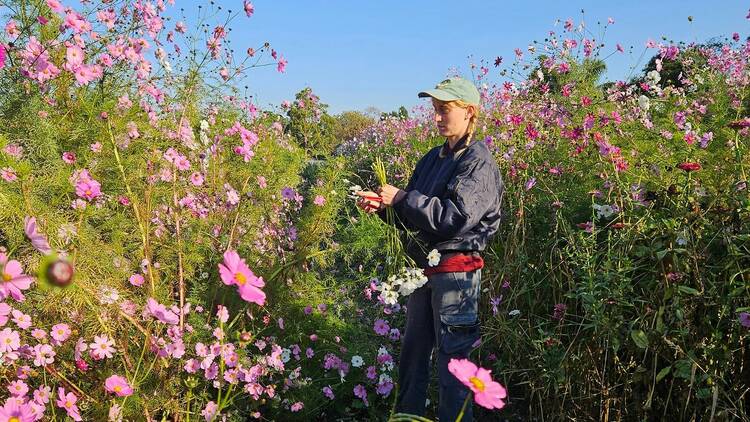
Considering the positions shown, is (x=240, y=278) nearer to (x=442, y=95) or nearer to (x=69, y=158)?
(x=442, y=95)

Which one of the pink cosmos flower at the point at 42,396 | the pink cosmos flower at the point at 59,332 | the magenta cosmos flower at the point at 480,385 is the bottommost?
the pink cosmos flower at the point at 42,396

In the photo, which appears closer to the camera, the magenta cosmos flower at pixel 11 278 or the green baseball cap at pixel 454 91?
the magenta cosmos flower at pixel 11 278

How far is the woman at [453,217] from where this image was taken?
1913 mm

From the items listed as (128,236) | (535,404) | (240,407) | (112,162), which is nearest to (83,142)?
(112,162)

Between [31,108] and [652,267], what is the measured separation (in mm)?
2572

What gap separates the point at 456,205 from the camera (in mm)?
1909

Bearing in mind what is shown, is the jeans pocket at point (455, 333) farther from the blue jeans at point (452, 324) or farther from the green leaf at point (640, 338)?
the green leaf at point (640, 338)

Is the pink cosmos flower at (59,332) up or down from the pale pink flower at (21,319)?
down

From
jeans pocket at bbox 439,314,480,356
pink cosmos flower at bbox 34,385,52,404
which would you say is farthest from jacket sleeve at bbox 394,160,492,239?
pink cosmos flower at bbox 34,385,52,404

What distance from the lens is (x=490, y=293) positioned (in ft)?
9.36

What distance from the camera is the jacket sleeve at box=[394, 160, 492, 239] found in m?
1.90

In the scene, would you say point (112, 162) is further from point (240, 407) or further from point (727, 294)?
point (727, 294)

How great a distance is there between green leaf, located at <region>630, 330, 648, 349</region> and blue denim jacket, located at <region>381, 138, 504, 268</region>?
575 mm

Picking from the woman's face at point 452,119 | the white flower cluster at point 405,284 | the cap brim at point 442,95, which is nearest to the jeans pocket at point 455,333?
the white flower cluster at point 405,284
